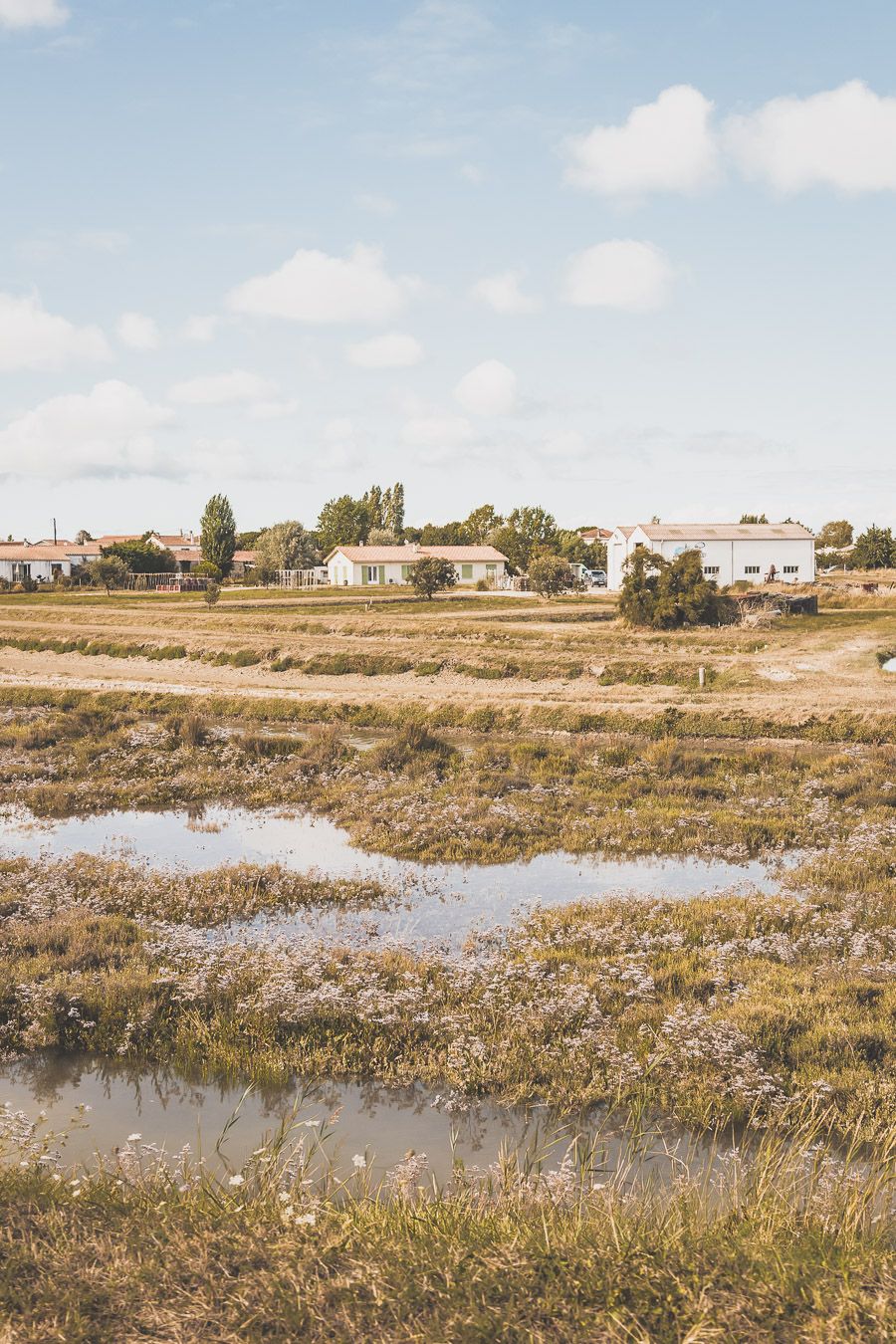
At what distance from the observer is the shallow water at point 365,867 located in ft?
46.2

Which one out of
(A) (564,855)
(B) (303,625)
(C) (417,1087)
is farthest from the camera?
(B) (303,625)

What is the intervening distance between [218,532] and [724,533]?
67.8 meters

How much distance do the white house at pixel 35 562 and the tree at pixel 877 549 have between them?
91161 millimetres

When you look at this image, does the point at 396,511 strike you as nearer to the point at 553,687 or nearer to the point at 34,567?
the point at 34,567

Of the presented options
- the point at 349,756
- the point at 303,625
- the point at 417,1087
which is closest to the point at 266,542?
the point at 303,625

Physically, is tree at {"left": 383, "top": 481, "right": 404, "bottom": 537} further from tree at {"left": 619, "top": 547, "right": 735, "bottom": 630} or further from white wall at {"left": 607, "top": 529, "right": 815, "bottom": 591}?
tree at {"left": 619, "top": 547, "right": 735, "bottom": 630}

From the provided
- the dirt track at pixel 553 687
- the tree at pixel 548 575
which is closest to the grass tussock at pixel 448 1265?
the dirt track at pixel 553 687

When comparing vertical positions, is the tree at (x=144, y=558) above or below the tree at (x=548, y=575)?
above

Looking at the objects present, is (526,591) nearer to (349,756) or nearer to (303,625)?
(303,625)

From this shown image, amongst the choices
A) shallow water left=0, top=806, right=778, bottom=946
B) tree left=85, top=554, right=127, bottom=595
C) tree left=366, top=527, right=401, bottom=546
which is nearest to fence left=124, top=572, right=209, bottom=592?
tree left=85, top=554, right=127, bottom=595

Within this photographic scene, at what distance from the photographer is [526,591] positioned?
90.5 meters

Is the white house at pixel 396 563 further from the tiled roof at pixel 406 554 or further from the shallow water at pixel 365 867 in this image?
the shallow water at pixel 365 867

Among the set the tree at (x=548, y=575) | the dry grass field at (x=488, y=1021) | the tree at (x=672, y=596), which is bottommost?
the dry grass field at (x=488, y=1021)

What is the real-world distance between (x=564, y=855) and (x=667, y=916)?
175 inches
